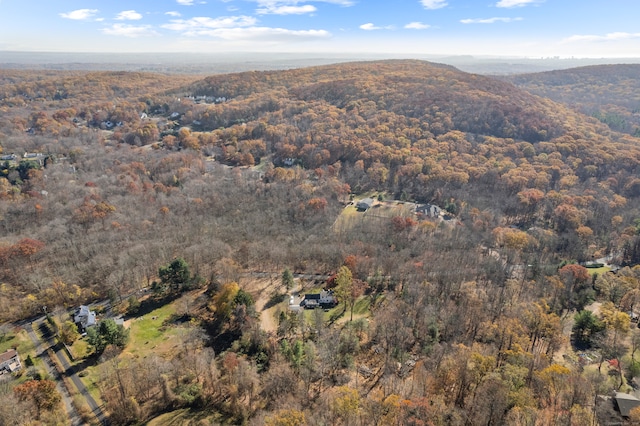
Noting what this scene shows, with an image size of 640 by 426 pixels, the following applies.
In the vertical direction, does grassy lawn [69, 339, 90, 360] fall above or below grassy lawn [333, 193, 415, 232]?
below

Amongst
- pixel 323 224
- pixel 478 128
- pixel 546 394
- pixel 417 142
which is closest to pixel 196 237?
pixel 323 224

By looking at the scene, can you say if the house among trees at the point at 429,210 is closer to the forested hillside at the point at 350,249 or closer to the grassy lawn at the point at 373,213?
the grassy lawn at the point at 373,213

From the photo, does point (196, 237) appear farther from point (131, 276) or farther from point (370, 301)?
point (370, 301)

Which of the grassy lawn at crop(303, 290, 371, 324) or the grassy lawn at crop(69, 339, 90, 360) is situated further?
the grassy lawn at crop(303, 290, 371, 324)

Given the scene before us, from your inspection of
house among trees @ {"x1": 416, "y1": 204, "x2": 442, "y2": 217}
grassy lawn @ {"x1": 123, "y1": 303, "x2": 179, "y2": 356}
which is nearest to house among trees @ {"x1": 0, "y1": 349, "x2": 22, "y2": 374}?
grassy lawn @ {"x1": 123, "y1": 303, "x2": 179, "y2": 356}

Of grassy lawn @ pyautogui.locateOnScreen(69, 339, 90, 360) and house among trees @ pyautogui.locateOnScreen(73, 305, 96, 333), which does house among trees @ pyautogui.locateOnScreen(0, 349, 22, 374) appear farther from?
house among trees @ pyautogui.locateOnScreen(73, 305, 96, 333)

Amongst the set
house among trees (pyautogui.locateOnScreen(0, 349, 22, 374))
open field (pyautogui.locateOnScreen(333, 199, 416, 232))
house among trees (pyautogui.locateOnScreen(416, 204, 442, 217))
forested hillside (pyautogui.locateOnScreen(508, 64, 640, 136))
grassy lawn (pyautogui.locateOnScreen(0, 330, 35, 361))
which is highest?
forested hillside (pyautogui.locateOnScreen(508, 64, 640, 136))
